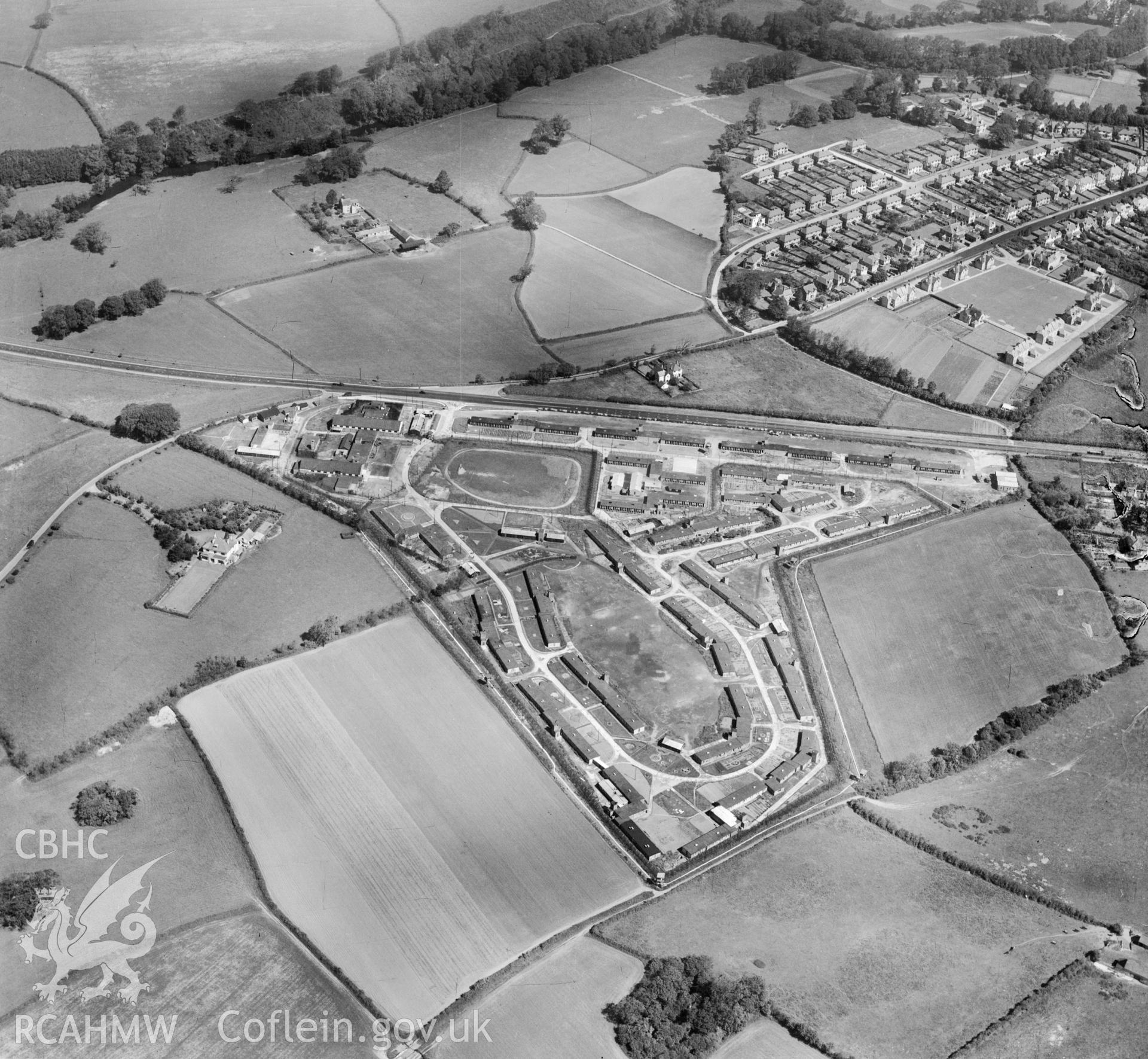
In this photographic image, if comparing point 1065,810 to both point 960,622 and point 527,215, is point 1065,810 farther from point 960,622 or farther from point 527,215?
point 527,215

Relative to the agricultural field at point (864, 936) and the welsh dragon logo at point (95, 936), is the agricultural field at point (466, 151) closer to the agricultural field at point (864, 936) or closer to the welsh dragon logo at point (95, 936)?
the agricultural field at point (864, 936)

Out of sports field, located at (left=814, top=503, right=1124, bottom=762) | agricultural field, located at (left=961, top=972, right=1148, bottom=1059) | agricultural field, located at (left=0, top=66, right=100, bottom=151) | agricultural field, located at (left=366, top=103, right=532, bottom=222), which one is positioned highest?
agricultural field, located at (left=0, top=66, right=100, bottom=151)

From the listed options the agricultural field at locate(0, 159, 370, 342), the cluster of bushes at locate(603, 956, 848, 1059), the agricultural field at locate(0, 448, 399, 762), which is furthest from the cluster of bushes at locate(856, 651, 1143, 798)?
the agricultural field at locate(0, 159, 370, 342)

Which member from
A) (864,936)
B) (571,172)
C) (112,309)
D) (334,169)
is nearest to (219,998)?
(864,936)

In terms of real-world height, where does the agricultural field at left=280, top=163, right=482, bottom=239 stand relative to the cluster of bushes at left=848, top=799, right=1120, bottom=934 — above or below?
above

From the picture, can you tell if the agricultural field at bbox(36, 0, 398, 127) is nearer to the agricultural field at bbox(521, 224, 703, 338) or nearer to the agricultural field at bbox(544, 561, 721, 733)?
the agricultural field at bbox(521, 224, 703, 338)

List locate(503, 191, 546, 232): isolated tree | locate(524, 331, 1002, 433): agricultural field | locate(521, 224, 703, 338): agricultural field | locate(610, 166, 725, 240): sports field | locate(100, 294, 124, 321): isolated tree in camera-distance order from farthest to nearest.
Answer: locate(610, 166, 725, 240): sports field < locate(503, 191, 546, 232): isolated tree < locate(521, 224, 703, 338): agricultural field < locate(100, 294, 124, 321): isolated tree < locate(524, 331, 1002, 433): agricultural field

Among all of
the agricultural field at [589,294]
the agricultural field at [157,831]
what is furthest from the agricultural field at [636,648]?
the agricultural field at [589,294]
